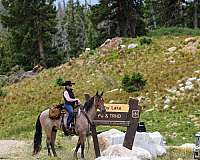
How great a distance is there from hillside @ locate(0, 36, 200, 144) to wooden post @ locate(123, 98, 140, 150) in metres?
5.22

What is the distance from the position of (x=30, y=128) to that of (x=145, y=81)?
6.62 metres

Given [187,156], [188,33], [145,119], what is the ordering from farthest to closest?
[188,33]
[145,119]
[187,156]

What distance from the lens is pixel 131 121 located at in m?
14.9

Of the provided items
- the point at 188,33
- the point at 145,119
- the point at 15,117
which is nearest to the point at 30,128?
the point at 15,117

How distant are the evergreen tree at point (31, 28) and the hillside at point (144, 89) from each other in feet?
37.2

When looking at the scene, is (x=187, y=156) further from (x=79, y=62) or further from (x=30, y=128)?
(x=79, y=62)

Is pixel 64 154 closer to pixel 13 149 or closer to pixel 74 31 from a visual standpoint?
pixel 13 149

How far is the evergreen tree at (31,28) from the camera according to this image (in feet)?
154

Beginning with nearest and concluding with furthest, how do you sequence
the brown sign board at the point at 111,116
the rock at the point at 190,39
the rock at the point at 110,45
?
the brown sign board at the point at 111,116 < the rock at the point at 190,39 < the rock at the point at 110,45

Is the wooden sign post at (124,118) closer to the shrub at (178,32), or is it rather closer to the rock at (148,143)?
the rock at (148,143)

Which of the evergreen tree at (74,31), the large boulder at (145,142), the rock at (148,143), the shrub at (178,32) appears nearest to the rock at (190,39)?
the shrub at (178,32)

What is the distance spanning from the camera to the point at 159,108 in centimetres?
2470

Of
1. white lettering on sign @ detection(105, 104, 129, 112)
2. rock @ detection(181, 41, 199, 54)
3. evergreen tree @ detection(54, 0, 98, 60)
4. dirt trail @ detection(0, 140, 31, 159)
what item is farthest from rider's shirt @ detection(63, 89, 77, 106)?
evergreen tree @ detection(54, 0, 98, 60)

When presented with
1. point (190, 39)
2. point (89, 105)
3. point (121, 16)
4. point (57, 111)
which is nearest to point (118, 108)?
point (89, 105)
